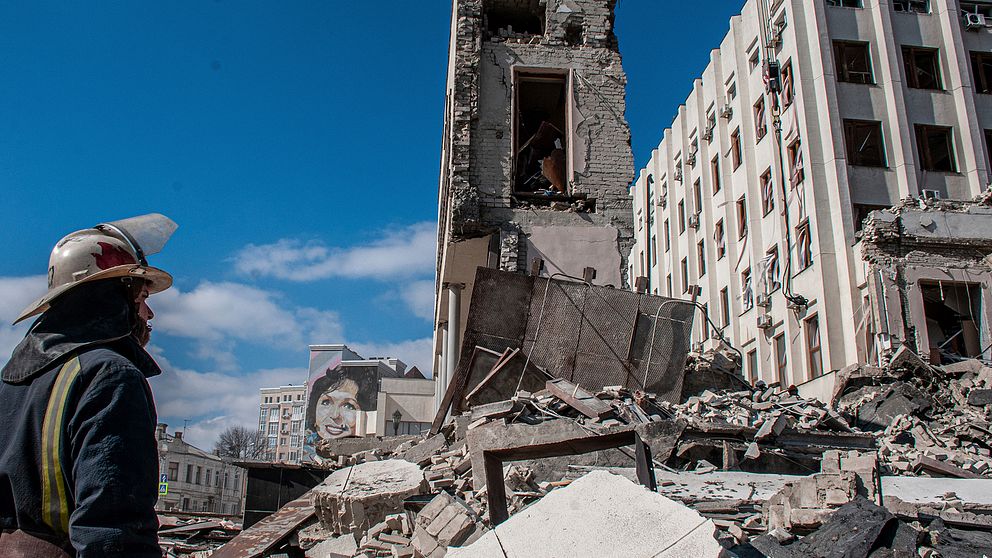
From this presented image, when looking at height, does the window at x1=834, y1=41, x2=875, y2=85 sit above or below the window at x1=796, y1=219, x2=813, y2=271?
above

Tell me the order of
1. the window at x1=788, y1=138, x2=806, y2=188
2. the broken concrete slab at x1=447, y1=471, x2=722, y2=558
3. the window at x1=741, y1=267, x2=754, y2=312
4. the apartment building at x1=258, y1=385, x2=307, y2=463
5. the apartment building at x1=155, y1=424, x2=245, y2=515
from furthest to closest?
the apartment building at x1=258, y1=385, x2=307, y2=463 < the apartment building at x1=155, y1=424, x2=245, y2=515 < the window at x1=741, y1=267, x2=754, y2=312 < the window at x1=788, y1=138, x2=806, y2=188 < the broken concrete slab at x1=447, y1=471, x2=722, y2=558

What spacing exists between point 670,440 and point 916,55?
20.9 meters

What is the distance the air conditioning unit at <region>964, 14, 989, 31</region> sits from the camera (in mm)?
22391

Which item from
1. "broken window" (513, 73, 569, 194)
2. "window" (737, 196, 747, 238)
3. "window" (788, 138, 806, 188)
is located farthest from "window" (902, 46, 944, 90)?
"broken window" (513, 73, 569, 194)

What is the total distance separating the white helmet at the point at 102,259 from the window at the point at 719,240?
88.3 feet

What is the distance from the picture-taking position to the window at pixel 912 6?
22656 millimetres

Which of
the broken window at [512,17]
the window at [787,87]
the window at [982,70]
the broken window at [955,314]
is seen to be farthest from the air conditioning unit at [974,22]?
the broken window at [512,17]

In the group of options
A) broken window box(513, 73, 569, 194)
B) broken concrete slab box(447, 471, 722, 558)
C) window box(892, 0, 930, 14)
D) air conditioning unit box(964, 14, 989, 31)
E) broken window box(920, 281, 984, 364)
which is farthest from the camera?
window box(892, 0, 930, 14)

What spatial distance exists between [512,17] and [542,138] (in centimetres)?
301

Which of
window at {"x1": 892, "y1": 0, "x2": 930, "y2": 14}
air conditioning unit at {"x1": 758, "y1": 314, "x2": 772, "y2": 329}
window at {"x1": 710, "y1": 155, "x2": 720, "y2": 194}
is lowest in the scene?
air conditioning unit at {"x1": 758, "y1": 314, "x2": 772, "y2": 329}

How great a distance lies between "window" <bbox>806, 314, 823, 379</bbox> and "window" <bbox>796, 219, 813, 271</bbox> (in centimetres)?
170

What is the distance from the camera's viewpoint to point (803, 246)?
21.6 meters

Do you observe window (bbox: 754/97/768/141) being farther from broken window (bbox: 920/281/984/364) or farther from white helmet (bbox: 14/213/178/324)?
white helmet (bbox: 14/213/178/324)

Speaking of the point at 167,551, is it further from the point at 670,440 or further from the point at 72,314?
the point at 72,314
